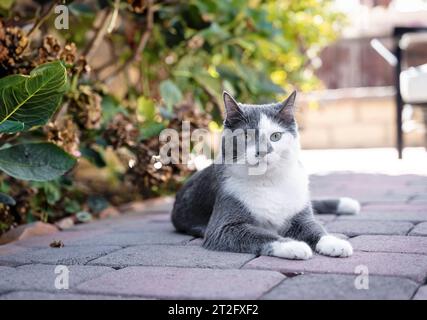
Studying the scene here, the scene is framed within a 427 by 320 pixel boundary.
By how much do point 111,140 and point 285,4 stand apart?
107 inches

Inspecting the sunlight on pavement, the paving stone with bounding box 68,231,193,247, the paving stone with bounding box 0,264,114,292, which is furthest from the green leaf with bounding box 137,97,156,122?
the sunlight on pavement

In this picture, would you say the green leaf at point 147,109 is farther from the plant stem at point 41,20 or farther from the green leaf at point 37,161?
the green leaf at point 37,161

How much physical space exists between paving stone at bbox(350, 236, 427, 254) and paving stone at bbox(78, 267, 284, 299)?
52 centimetres

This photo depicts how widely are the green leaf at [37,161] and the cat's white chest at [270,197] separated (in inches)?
25.9

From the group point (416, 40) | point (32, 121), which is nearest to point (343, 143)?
point (416, 40)

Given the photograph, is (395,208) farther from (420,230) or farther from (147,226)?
(147,226)

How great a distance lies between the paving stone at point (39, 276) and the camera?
5.50 feet

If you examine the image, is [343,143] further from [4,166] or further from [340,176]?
[4,166]

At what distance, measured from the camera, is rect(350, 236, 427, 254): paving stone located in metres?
2.01

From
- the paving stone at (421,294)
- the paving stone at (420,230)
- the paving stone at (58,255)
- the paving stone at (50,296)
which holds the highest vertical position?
the paving stone at (421,294)

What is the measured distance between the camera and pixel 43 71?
80.7 inches

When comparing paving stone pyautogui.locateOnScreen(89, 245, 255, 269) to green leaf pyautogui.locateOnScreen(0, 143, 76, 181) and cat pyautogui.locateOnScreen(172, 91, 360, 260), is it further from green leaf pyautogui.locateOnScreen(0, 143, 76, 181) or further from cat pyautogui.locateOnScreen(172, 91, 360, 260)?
green leaf pyautogui.locateOnScreen(0, 143, 76, 181)

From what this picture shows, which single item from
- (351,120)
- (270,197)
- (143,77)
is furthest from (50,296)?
(351,120)

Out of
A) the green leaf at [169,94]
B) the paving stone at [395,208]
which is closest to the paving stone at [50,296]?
the paving stone at [395,208]
